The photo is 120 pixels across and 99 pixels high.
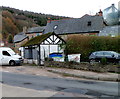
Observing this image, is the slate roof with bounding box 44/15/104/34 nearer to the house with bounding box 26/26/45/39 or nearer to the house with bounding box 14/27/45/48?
the house with bounding box 26/26/45/39

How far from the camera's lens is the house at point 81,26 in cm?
3303

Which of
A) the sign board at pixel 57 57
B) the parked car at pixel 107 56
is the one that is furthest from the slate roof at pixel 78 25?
the sign board at pixel 57 57

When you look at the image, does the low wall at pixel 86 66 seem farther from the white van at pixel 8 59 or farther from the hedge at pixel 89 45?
the white van at pixel 8 59

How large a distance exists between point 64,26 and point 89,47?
18.6 metres

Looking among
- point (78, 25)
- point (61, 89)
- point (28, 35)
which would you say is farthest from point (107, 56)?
point (28, 35)

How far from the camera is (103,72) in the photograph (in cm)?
1415

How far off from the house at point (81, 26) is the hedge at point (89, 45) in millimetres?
12418

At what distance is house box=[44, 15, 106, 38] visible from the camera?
108ft

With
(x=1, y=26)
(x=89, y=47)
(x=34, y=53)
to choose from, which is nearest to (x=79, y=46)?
(x=89, y=47)

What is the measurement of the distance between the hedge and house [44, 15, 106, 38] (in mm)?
12418

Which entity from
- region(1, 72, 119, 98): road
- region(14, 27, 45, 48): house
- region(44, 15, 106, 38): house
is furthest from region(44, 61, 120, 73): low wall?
region(14, 27, 45, 48): house

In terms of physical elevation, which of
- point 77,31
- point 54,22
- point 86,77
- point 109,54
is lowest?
point 86,77

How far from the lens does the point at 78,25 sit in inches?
1419

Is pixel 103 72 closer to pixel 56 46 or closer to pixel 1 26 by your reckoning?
pixel 56 46
